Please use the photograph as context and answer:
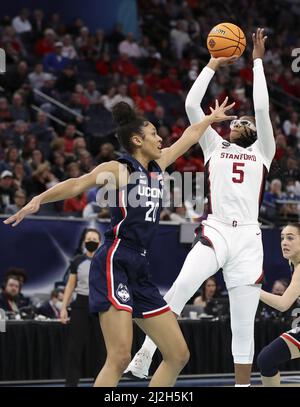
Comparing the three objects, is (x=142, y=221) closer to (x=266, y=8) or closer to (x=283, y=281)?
(x=283, y=281)

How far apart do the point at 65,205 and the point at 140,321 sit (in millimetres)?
8081

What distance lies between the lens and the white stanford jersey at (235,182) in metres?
7.76

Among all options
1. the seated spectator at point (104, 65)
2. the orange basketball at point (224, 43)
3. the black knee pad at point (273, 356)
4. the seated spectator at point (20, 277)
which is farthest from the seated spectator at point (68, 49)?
the black knee pad at point (273, 356)

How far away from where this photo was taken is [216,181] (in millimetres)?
7820

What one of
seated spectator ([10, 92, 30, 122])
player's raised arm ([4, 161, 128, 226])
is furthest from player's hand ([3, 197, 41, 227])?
seated spectator ([10, 92, 30, 122])

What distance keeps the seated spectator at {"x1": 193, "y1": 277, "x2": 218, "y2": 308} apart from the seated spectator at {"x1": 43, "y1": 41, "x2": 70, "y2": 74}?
7.04 meters

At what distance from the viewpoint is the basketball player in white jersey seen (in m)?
7.61

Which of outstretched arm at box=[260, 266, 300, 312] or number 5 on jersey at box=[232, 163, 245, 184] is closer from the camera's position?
outstretched arm at box=[260, 266, 300, 312]

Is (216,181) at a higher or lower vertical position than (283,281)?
higher

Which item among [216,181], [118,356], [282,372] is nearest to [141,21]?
[282,372]

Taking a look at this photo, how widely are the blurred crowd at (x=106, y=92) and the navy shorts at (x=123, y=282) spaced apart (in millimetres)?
7047

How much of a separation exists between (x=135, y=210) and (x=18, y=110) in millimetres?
10485

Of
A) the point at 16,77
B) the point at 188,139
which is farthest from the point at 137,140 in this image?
the point at 16,77

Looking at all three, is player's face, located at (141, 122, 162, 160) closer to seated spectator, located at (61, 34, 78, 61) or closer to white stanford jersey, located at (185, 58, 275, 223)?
white stanford jersey, located at (185, 58, 275, 223)
